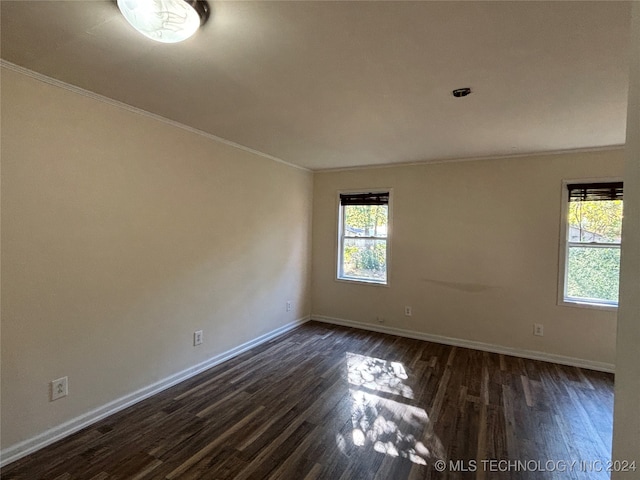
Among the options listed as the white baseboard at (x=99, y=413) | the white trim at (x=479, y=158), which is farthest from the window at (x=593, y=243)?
the white baseboard at (x=99, y=413)

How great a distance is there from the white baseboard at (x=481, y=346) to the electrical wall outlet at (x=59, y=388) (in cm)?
336

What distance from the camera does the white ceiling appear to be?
1386 mm

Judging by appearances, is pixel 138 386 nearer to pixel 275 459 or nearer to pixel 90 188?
pixel 275 459

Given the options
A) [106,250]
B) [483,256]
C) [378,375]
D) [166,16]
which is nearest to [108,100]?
[106,250]

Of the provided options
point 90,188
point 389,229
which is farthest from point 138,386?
point 389,229

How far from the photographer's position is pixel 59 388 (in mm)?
2121

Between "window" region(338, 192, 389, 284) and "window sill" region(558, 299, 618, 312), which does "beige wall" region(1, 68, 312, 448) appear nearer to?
"window" region(338, 192, 389, 284)

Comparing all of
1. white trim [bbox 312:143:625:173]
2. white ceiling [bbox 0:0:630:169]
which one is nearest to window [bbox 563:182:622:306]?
white trim [bbox 312:143:625:173]

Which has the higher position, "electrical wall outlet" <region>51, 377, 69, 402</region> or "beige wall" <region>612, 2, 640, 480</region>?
"beige wall" <region>612, 2, 640, 480</region>

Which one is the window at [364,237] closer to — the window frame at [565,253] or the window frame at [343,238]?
the window frame at [343,238]

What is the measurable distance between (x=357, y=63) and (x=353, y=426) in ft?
8.03

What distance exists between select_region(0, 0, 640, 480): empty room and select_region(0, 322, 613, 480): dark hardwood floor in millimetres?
21

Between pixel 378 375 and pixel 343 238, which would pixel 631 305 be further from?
pixel 343 238

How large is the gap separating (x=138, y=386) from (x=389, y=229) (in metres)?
3.42
